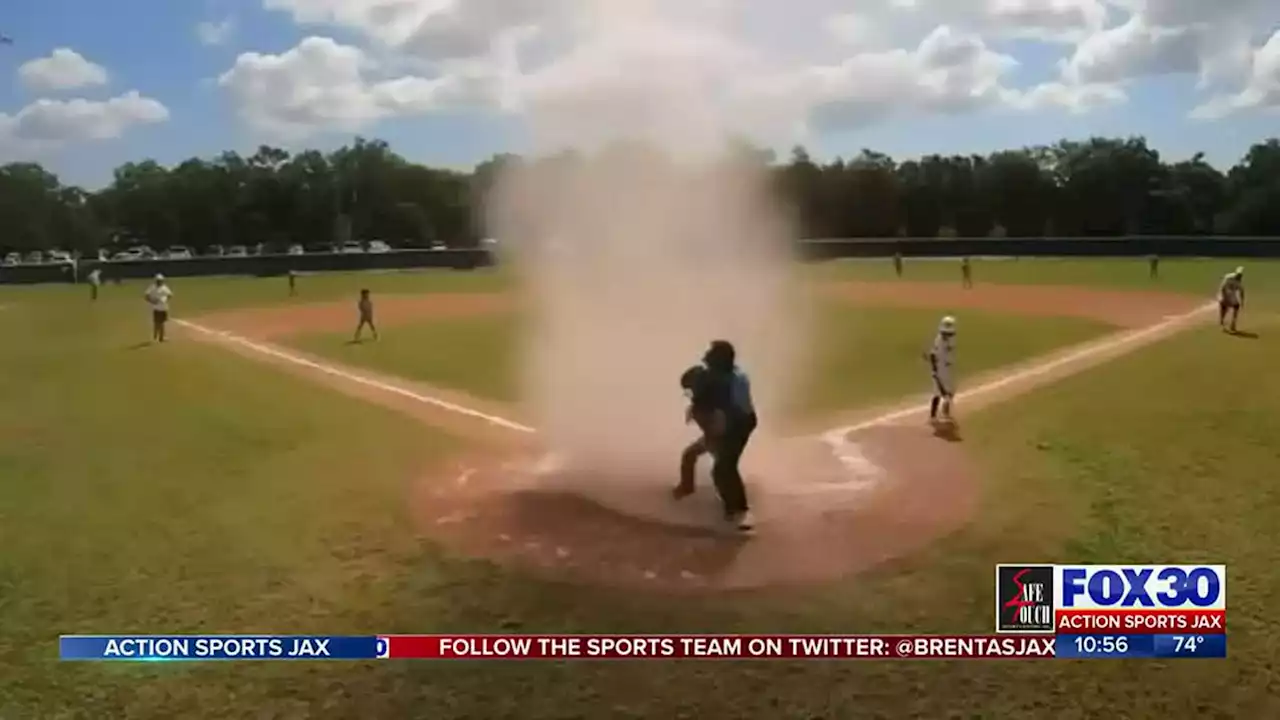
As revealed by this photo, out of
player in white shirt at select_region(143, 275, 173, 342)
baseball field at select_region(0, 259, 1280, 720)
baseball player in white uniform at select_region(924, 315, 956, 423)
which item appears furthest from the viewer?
player in white shirt at select_region(143, 275, 173, 342)

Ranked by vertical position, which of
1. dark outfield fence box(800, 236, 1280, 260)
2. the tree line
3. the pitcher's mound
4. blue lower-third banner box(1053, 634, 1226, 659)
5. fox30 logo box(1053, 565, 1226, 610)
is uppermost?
the tree line

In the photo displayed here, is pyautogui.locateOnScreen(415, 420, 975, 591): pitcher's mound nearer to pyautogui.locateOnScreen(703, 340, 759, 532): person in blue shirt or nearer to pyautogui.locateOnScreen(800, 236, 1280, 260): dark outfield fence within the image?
pyautogui.locateOnScreen(703, 340, 759, 532): person in blue shirt

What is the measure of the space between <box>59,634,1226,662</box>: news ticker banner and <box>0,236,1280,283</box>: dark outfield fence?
2612mm

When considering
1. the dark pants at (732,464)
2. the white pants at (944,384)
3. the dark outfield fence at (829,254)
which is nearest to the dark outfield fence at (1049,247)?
the dark outfield fence at (829,254)

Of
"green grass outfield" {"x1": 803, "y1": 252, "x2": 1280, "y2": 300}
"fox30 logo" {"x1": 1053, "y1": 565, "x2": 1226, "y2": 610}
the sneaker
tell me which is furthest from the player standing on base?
"fox30 logo" {"x1": 1053, "y1": 565, "x2": 1226, "y2": 610}

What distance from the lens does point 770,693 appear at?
4.91 meters

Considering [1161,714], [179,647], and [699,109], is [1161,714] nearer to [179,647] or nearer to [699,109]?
[699,109]

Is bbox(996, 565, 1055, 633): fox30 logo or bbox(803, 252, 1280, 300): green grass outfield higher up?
bbox(803, 252, 1280, 300): green grass outfield

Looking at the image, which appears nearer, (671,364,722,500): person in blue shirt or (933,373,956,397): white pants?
(671,364,722,500): person in blue shirt

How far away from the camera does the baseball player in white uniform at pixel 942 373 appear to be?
772cm

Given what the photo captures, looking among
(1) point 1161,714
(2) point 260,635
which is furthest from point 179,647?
(1) point 1161,714

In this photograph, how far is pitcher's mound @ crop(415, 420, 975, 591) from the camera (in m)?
5.50

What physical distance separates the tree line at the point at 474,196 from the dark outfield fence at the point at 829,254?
0.31 ft

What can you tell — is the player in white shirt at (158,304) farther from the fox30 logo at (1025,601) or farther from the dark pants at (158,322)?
the fox30 logo at (1025,601)
